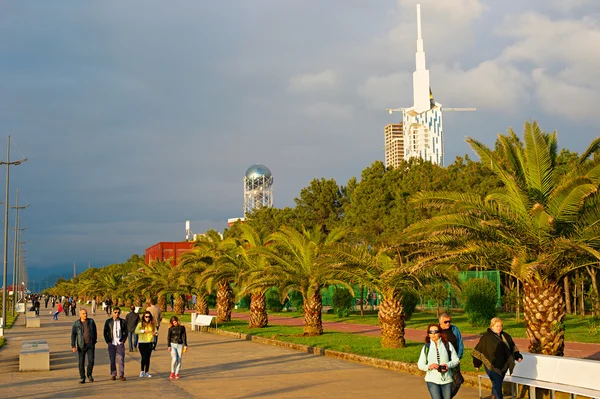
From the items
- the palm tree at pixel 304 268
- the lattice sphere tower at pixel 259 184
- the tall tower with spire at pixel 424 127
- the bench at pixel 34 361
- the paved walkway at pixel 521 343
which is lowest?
the paved walkway at pixel 521 343

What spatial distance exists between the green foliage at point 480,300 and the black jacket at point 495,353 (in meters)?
17.6

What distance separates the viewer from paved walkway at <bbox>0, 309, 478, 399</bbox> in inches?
512

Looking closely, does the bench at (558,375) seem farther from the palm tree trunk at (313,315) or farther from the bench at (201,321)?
the bench at (201,321)

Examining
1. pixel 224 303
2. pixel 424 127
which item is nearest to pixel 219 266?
pixel 224 303

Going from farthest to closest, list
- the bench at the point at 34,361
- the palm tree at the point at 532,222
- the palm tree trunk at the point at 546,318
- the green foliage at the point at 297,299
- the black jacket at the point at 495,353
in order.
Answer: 1. the green foliage at the point at 297,299
2. the bench at the point at 34,361
3. the palm tree trunk at the point at 546,318
4. the palm tree at the point at 532,222
5. the black jacket at the point at 495,353

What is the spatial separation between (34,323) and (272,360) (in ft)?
84.6

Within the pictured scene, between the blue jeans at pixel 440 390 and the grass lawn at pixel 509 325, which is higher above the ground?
the blue jeans at pixel 440 390

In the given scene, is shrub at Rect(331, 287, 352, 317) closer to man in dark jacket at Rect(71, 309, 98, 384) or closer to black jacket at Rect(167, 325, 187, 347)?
black jacket at Rect(167, 325, 187, 347)

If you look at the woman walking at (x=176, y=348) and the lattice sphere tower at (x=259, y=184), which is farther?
the lattice sphere tower at (x=259, y=184)

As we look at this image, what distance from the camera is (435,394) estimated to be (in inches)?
338

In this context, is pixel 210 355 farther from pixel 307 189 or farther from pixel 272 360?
pixel 307 189

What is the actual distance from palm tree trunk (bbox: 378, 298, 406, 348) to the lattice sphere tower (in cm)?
14078

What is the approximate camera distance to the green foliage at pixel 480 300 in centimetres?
2748

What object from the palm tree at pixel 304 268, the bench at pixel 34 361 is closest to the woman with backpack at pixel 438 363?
the bench at pixel 34 361
